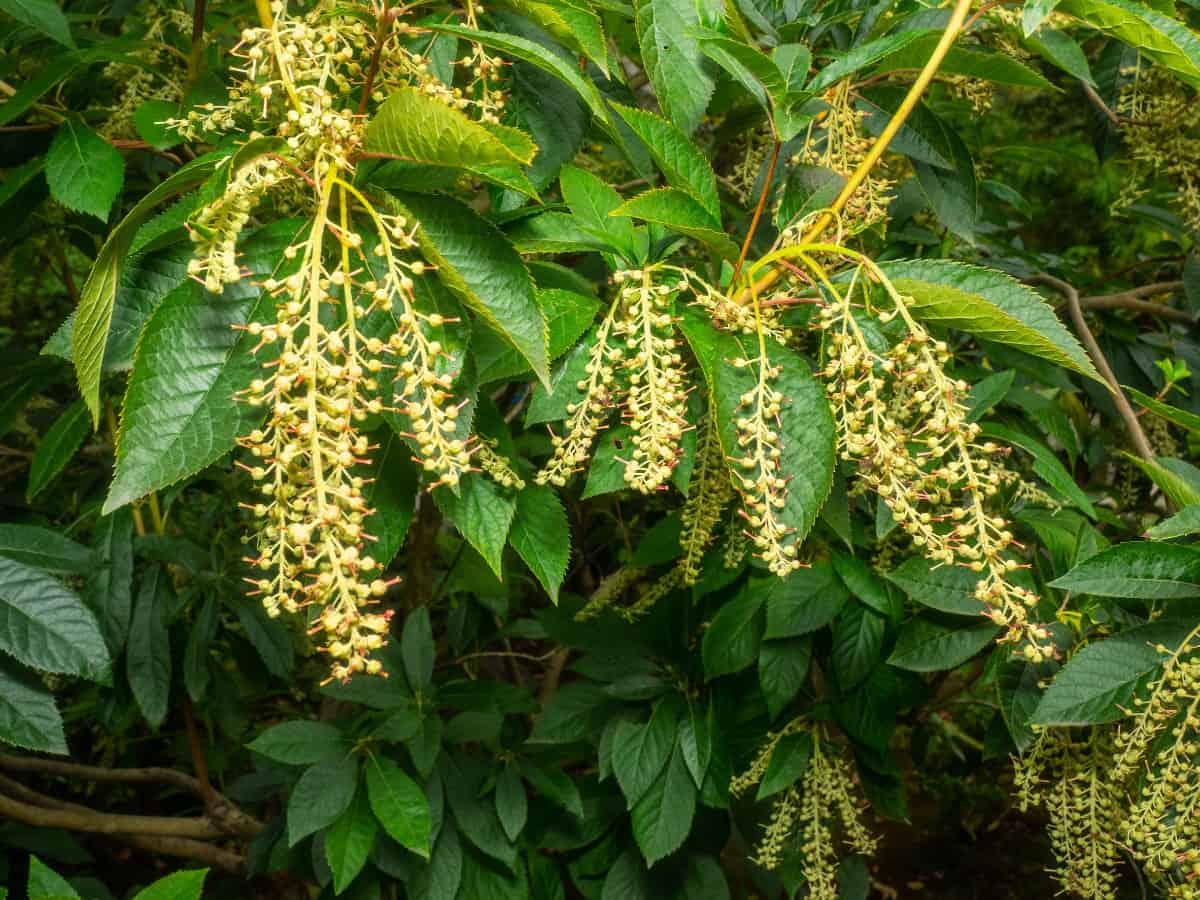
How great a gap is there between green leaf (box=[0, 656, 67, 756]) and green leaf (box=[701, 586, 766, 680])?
1.25 meters

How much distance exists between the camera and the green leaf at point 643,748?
2.28 metres

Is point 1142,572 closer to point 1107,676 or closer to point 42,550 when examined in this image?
point 1107,676

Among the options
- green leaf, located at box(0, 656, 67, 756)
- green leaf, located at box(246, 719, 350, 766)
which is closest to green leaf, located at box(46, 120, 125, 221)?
green leaf, located at box(0, 656, 67, 756)

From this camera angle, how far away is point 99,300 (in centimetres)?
110

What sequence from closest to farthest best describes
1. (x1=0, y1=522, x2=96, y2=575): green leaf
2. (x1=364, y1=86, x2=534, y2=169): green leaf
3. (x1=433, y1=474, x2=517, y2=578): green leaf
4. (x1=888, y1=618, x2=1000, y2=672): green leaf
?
(x1=364, y1=86, x2=534, y2=169): green leaf
(x1=433, y1=474, x2=517, y2=578): green leaf
(x1=0, y1=522, x2=96, y2=575): green leaf
(x1=888, y1=618, x2=1000, y2=672): green leaf

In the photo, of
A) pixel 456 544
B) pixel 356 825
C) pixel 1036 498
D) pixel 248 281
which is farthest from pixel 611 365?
pixel 456 544

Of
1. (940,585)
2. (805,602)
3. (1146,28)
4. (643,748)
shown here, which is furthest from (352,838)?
(1146,28)

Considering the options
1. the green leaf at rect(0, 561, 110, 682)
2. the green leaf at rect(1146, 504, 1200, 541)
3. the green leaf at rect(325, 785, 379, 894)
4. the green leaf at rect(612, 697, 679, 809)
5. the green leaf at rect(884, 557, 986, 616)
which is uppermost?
the green leaf at rect(1146, 504, 1200, 541)

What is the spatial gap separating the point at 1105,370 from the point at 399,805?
5.81 feet

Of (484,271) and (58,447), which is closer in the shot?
(484,271)

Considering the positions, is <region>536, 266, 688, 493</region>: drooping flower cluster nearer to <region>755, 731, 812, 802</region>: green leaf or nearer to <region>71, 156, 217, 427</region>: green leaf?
<region>71, 156, 217, 427</region>: green leaf

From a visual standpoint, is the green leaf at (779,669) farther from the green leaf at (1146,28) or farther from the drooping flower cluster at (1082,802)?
the green leaf at (1146,28)

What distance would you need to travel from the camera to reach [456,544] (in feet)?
10.4

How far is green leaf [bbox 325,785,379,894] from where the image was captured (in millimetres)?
2125
